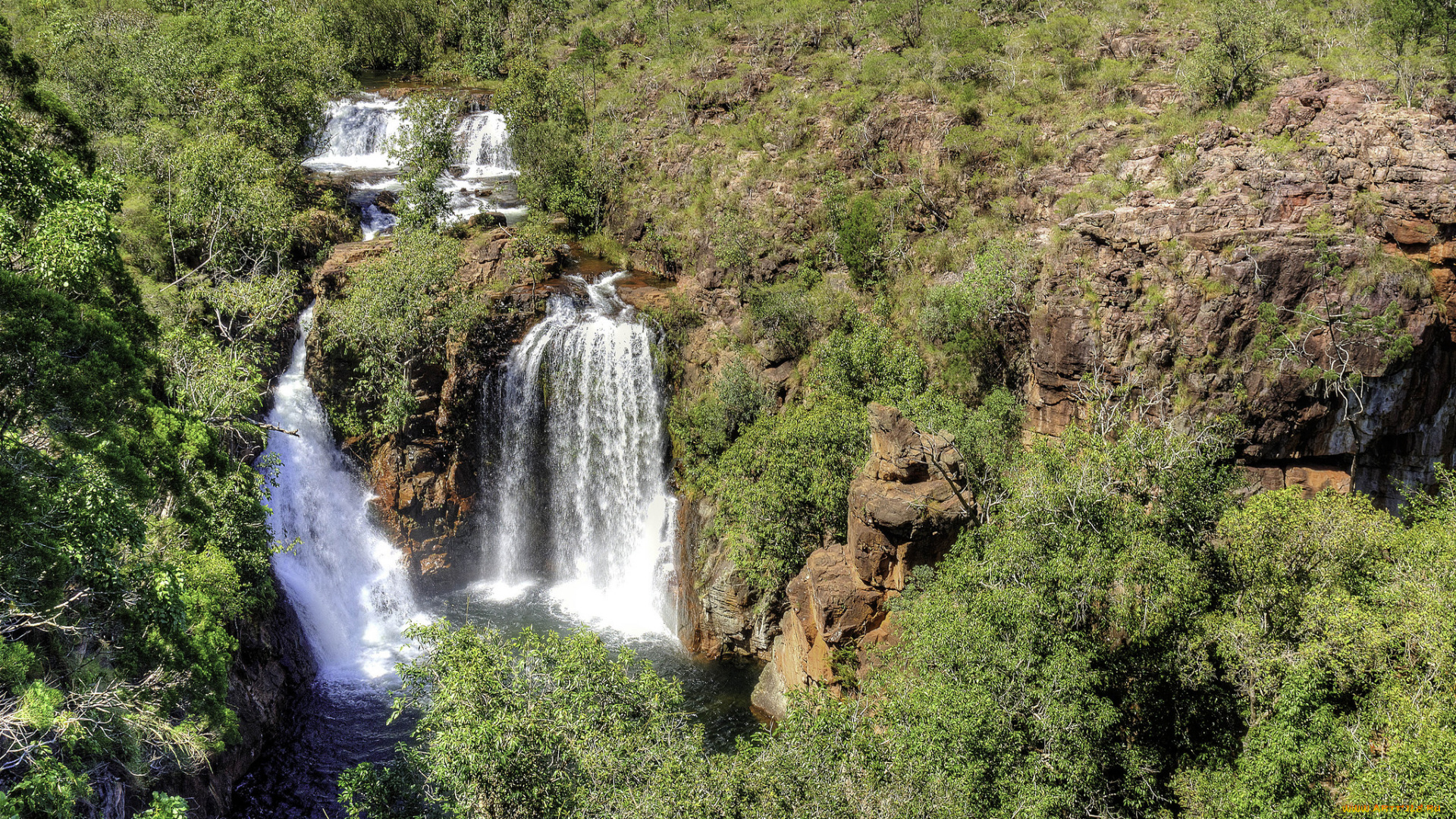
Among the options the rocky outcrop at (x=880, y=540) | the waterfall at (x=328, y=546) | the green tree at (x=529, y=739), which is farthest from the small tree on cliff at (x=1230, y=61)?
the waterfall at (x=328, y=546)

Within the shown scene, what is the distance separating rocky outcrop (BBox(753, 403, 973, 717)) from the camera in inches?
1056

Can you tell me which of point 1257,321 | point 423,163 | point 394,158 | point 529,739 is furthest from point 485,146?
point 529,739

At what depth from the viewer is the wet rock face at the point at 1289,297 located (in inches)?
1087

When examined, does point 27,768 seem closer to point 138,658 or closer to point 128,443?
point 138,658

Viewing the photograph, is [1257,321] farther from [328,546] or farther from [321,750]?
[328,546]

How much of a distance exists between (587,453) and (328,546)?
12585 mm

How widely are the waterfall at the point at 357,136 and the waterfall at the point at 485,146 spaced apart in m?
4.57

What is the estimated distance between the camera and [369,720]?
98.8 ft

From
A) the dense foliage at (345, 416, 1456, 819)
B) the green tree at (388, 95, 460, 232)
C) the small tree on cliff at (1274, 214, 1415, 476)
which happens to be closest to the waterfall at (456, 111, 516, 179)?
the green tree at (388, 95, 460, 232)

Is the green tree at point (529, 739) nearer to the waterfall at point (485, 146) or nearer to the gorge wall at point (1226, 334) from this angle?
the gorge wall at point (1226, 334)

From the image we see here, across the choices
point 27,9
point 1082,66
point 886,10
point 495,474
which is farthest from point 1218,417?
point 27,9

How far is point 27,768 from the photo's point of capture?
1392 centimetres

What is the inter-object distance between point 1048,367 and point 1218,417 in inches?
240

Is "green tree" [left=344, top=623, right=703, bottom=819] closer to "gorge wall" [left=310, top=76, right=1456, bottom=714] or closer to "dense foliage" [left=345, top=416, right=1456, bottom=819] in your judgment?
"dense foliage" [left=345, top=416, right=1456, bottom=819]
